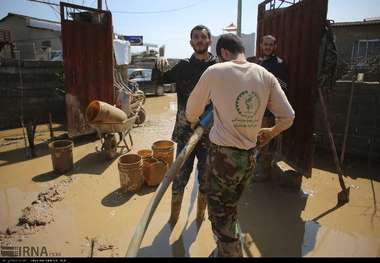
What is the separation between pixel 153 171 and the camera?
4.70 metres

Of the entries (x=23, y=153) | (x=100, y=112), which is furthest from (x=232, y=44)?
(x=23, y=153)

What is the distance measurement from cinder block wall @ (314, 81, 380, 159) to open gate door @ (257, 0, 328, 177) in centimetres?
117

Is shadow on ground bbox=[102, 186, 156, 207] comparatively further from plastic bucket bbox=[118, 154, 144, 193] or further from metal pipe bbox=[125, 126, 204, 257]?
metal pipe bbox=[125, 126, 204, 257]

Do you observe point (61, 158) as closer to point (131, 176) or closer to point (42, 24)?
point (131, 176)

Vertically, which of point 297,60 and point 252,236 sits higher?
point 297,60

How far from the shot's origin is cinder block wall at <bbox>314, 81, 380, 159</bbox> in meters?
5.52

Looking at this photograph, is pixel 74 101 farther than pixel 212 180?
Yes

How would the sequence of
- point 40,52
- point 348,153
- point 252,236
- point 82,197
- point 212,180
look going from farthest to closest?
point 40,52
point 348,153
point 82,197
point 252,236
point 212,180

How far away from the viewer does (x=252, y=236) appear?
345 centimetres

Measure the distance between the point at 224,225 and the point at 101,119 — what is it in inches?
147

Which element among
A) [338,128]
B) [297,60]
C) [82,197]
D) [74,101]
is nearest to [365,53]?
[338,128]

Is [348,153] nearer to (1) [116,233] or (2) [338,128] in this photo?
(2) [338,128]

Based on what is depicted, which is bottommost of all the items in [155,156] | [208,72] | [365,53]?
[155,156]

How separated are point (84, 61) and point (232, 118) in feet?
20.1
